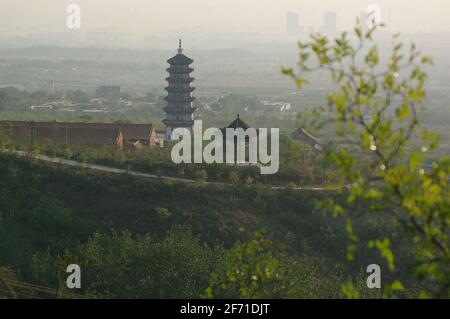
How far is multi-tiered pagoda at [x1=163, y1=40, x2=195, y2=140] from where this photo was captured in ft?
147

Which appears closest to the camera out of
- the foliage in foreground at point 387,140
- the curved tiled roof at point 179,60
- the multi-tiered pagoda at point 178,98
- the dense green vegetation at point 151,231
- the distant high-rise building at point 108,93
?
the foliage in foreground at point 387,140

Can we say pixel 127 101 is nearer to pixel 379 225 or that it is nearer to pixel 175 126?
pixel 175 126

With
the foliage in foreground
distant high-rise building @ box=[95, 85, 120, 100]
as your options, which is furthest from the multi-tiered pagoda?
distant high-rise building @ box=[95, 85, 120, 100]

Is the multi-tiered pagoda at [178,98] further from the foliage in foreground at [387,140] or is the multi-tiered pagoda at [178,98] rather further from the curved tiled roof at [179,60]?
the foliage in foreground at [387,140]

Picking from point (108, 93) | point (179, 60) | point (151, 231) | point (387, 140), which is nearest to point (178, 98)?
point (179, 60)

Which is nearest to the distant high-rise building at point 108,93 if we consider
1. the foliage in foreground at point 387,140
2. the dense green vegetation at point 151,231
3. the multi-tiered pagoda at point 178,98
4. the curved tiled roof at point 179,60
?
the curved tiled roof at point 179,60

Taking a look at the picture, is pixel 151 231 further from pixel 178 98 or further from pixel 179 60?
pixel 179 60

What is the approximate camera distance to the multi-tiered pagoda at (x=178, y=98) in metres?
44.8

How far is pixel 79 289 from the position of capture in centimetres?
1708

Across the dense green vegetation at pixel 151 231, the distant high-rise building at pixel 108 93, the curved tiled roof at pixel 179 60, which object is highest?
the distant high-rise building at pixel 108 93

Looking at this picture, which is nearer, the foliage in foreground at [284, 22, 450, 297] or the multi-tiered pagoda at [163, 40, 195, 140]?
the foliage in foreground at [284, 22, 450, 297]

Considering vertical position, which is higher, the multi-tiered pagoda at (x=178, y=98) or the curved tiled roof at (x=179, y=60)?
the curved tiled roof at (x=179, y=60)

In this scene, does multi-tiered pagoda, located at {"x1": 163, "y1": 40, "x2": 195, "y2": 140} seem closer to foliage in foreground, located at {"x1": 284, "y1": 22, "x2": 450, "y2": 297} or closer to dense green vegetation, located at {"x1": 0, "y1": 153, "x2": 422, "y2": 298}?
dense green vegetation, located at {"x1": 0, "y1": 153, "x2": 422, "y2": 298}

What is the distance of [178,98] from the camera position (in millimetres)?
44969
